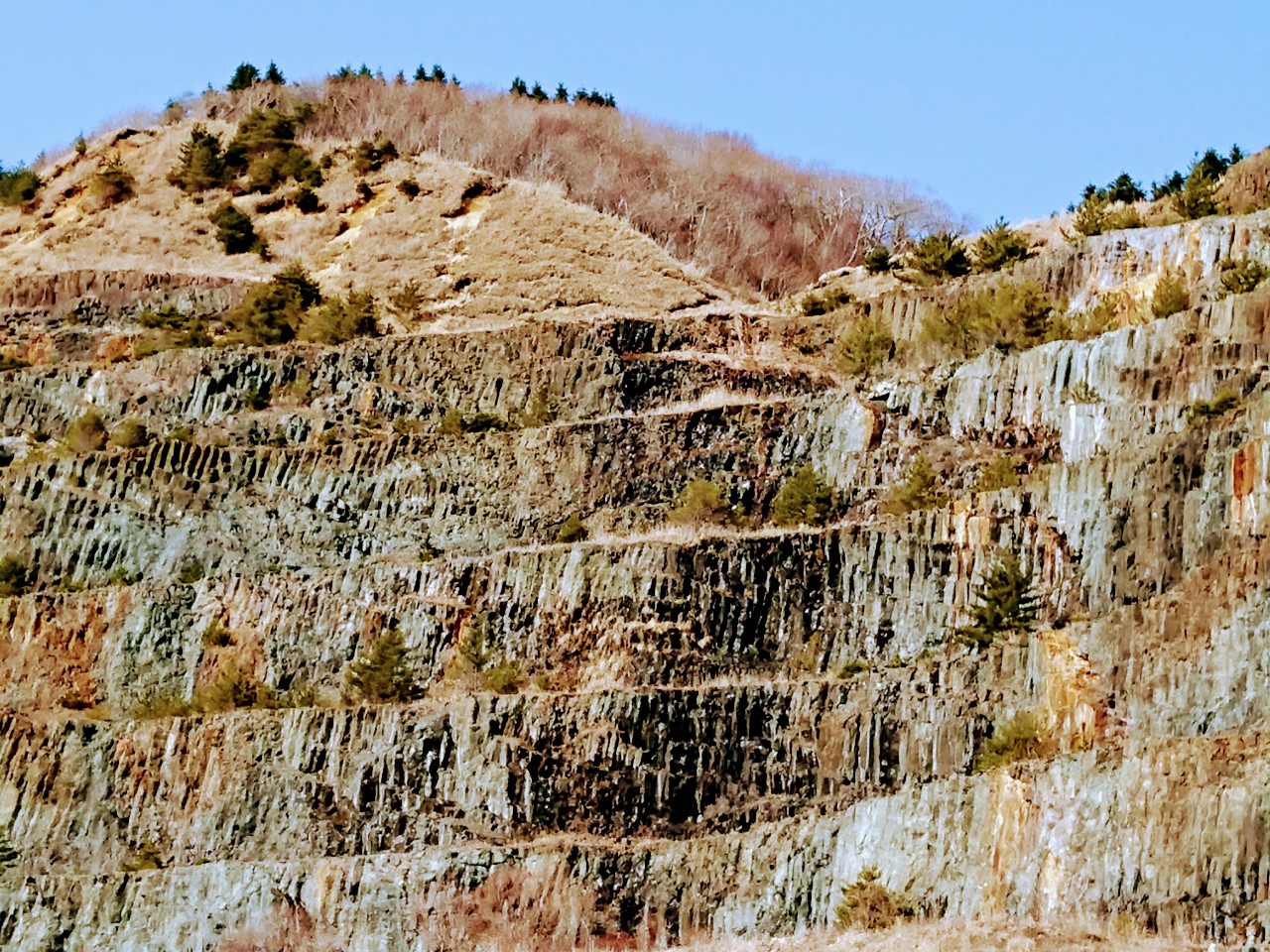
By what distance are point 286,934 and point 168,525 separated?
13.7m

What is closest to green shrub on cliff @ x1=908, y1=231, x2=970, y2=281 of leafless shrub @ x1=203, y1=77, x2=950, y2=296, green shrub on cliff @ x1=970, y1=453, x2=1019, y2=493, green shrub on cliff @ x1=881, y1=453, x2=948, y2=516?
leafless shrub @ x1=203, y1=77, x2=950, y2=296

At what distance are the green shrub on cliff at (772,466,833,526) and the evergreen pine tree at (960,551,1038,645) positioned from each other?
519 centimetres

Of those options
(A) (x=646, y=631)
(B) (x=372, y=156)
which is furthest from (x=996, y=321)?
(B) (x=372, y=156)

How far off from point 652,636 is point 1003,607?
6190mm

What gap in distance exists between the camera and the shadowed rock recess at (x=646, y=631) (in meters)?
33.9

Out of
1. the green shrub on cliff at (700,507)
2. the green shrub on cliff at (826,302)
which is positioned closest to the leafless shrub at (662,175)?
the green shrub on cliff at (826,302)

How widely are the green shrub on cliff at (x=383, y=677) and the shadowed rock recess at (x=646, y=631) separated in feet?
1.77

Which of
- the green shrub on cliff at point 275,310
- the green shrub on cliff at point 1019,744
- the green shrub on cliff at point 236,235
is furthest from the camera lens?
the green shrub on cliff at point 236,235

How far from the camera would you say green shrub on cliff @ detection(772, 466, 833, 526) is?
43.8 m

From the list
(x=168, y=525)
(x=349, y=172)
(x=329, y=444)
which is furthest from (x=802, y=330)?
(x=349, y=172)

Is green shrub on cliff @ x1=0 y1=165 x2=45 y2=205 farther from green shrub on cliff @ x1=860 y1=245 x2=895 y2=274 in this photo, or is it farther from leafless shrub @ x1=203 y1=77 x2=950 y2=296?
green shrub on cliff @ x1=860 y1=245 x2=895 y2=274

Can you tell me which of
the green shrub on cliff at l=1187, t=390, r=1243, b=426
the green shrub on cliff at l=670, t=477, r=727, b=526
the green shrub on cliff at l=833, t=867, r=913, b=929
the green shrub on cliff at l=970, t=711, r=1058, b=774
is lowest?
the green shrub on cliff at l=833, t=867, r=913, b=929

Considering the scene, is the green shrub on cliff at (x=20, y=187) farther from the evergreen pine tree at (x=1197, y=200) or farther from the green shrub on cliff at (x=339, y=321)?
the evergreen pine tree at (x=1197, y=200)

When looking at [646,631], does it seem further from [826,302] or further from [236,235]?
[236,235]
